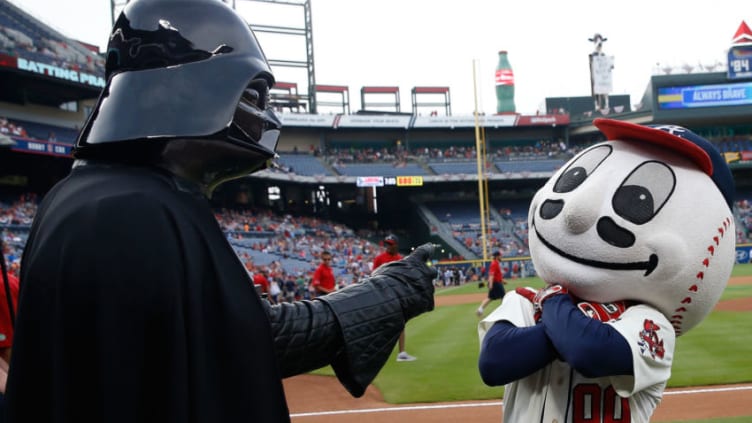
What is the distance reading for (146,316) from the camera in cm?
88

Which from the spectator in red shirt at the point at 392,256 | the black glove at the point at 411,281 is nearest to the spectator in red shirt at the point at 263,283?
the black glove at the point at 411,281

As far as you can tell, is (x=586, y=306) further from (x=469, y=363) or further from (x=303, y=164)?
(x=303, y=164)

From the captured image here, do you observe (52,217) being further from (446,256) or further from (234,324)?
(446,256)

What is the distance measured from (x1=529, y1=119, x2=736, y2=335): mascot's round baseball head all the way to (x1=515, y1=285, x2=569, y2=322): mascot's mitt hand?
0.04 metres

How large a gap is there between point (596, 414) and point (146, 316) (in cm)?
176

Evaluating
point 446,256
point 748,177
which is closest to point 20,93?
point 446,256

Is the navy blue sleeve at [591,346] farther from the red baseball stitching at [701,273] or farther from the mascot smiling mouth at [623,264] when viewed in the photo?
the red baseball stitching at [701,273]

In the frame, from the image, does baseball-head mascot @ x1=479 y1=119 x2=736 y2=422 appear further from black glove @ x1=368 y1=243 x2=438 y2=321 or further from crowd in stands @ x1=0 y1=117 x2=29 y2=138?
crowd in stands @ x1=0 y1=117 x2=29 y2=138

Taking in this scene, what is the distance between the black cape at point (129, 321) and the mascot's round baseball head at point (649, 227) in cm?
162

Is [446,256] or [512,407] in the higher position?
[512,407]

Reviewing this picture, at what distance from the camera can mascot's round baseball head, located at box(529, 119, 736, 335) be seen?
226 cm

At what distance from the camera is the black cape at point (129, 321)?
868 mm

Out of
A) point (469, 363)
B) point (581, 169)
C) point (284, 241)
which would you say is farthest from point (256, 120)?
point (284, 241)

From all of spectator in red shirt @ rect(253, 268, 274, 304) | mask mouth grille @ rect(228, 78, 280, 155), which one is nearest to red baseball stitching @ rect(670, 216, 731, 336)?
spectator in red shirt @ rect(253, 268, 274, 304)
